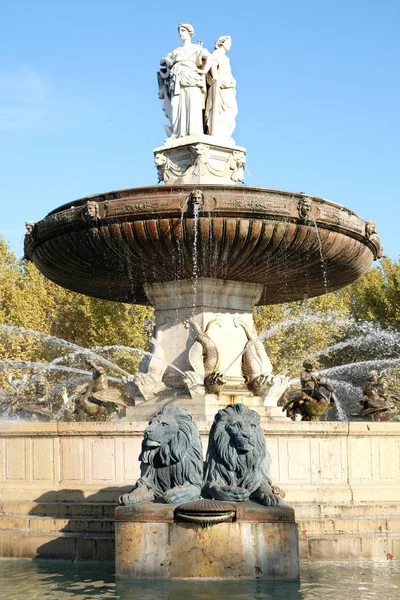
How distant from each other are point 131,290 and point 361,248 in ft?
10.8

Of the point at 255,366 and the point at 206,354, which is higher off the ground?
the point at 206,354

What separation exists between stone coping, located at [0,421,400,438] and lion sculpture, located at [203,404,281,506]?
7.01 feet

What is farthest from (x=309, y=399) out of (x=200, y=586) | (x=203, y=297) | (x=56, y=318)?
(x=56, y=318)

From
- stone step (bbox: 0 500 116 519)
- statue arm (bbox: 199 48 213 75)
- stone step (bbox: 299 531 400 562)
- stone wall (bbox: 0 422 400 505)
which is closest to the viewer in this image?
stone step (bbox: 299 531 400 562)

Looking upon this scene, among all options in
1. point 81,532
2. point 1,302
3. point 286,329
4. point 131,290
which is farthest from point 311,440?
point 1,302

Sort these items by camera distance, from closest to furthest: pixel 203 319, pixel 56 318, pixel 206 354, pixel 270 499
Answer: pixel 270 499 < pixel 206 354 < pixel 203 319 < pixel 56 318

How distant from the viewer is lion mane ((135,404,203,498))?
Answer: 763 cm

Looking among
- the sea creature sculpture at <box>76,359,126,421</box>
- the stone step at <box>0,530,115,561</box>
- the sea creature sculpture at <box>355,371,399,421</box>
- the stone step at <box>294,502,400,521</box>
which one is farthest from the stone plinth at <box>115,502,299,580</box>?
the sea creature sculpture at <box>355,371,399,421</box>

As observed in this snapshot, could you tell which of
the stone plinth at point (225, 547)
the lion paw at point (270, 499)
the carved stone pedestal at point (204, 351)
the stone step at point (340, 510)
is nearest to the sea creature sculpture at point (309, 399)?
the carved stone pedestal at point (204, 351)

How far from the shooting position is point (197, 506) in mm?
7090

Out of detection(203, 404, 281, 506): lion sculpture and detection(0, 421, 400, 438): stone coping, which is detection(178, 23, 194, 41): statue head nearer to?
detection(0, 421, 400, 438): stone coping

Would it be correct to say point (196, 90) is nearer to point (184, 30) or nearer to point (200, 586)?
point (184, 30)

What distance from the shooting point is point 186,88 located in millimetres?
13141

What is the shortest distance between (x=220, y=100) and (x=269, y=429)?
5.38 m
